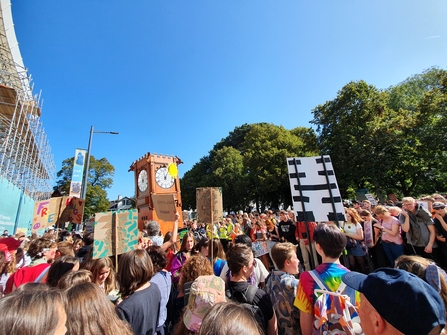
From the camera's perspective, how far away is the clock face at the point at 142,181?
1295 centimetres

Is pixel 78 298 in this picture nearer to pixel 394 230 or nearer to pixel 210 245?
pixel 210 245

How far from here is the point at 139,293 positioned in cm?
230

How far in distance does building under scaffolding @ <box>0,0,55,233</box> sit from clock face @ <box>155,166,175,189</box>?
23.2ft

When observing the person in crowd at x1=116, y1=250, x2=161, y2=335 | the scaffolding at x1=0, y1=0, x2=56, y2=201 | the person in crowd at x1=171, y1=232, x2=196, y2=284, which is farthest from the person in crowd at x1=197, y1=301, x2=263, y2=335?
the scaffolding at x1=0, y1=0, x2=56, y2=201

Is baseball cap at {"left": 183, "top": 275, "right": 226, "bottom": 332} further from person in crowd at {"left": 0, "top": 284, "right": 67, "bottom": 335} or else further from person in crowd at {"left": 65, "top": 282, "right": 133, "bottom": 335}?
person in crowd at {"left": 0, "top": 284, "right": 67, "bottom": 335}

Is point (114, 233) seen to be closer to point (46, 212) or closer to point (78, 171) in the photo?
point (46, 212)

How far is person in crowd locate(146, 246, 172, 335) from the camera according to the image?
2.63 m

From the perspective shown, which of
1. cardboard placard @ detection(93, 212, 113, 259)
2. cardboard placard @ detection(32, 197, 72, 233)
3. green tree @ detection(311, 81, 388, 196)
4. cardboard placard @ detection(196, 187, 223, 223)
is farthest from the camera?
green tree @ detection(311, 81, 388, 196)

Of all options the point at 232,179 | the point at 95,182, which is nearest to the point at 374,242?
the point at 232,179

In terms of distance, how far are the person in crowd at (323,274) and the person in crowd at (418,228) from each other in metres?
4.23

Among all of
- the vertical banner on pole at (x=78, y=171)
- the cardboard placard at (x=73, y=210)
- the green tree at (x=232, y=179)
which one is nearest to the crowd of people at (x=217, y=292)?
the cardboard placard at (x=73, y=210)

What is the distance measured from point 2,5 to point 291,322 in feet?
86.8

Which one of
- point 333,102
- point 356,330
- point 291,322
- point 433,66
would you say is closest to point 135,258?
point 291,322

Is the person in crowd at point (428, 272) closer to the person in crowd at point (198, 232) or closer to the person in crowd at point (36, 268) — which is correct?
the person in crowd at point (36, 268)
